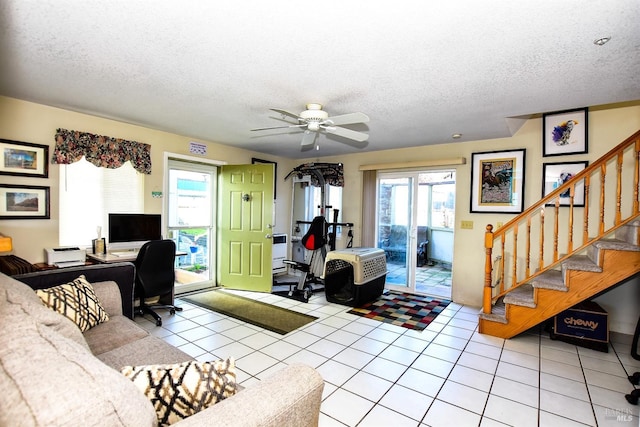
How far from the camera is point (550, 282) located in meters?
2.92

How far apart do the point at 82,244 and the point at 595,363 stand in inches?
212

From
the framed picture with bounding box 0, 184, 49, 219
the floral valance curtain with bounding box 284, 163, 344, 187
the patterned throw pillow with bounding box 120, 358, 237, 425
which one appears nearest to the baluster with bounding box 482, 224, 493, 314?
the floral valance curtain with bounding box 284, 163, 344, 187

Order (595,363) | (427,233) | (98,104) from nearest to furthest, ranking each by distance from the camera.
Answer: (595,363), (98,104), (427,233)

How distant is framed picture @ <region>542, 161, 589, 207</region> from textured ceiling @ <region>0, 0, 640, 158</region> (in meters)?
1.03

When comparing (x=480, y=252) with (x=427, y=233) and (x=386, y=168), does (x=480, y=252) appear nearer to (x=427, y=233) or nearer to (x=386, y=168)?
(x=386, y=168)

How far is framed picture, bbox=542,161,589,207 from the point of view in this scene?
3420 mm

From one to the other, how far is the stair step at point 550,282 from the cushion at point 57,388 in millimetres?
3386

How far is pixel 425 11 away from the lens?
1539 mm

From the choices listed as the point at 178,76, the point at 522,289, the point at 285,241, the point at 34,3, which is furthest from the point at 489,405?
the point at 285,241

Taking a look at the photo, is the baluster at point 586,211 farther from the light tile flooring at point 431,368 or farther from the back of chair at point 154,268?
the back of chair at point 154,268

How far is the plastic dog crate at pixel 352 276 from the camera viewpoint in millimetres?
3994

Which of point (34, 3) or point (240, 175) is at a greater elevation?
point (34, 3)

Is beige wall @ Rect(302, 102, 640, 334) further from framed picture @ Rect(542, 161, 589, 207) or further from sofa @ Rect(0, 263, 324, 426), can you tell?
sofa @ Rect(0, 263, 324, 426)

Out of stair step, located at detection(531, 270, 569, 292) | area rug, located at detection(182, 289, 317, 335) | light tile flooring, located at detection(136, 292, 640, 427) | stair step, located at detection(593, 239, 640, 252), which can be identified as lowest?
light tile flooring, located at detection(136, 292, 640, 427)
